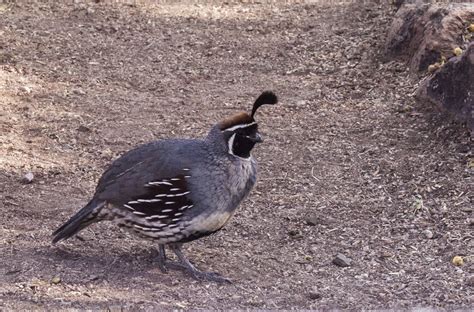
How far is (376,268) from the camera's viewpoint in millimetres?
5492

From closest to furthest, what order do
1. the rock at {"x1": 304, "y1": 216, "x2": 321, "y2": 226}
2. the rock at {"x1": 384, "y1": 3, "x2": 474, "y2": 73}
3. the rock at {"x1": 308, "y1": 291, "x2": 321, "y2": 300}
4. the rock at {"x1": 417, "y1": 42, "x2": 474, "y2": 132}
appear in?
the rock at {"x1": 308, "y1": 291, "x2": 321, "y2": 300}
the rock at {"x1": 304, "y1": 216, "x2": 321, "y2": 226}
the rock at {"x1": 417, "y1": 42, "x2": 474, "y2": 132}
the rock at {"x1": 384, "y1": 3, "x2": 474, "y2": 73}

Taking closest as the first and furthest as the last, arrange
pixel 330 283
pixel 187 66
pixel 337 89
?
pixel 330 283 < pixel 337 89 < pixel 187 66

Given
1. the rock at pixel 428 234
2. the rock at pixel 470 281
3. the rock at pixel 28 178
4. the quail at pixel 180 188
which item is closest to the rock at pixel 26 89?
the rock at pixel 28 178

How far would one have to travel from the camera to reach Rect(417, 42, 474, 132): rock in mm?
6750

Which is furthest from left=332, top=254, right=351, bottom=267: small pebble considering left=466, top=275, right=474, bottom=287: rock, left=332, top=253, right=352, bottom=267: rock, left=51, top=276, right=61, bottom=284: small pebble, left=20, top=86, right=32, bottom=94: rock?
left=20, top=86, right=32, bottom=94: rock

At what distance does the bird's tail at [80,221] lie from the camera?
525 cm

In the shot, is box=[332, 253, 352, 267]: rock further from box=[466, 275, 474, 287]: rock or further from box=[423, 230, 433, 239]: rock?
box=[466, 275, 474, 287]: rock

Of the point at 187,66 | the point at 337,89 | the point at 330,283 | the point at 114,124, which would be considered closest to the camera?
the point at 330,283

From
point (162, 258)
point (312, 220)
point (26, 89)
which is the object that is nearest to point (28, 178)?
point (162, 258)

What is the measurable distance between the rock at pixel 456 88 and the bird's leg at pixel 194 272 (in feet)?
7.83

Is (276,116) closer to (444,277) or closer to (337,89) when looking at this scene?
(337,89)

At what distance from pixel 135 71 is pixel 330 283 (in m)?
3.78

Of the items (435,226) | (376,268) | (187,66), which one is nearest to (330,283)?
(376,268)

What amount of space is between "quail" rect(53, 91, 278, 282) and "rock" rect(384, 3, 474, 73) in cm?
270
